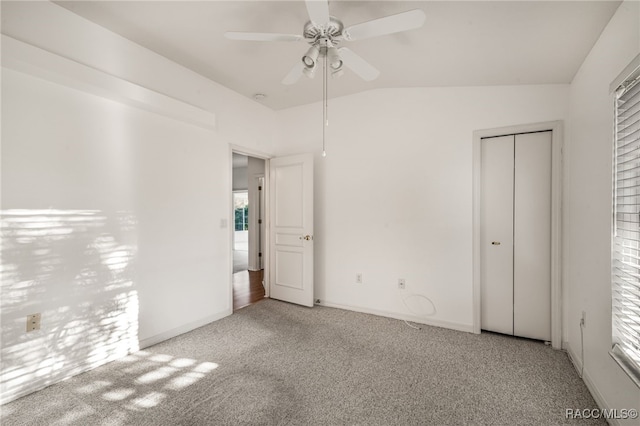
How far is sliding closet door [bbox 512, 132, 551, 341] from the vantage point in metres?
2.80

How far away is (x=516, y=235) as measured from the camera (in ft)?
9.58

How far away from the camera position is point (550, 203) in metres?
2.77

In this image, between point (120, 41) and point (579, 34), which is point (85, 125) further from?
point (579, 34)

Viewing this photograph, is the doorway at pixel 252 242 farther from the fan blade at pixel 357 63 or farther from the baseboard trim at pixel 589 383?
the baseboard trim at pixel 589 383

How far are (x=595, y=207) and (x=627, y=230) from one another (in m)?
0.49

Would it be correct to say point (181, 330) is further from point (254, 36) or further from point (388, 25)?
point (388, 25)

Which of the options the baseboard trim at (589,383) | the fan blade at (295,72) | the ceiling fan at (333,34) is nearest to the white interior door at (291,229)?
the fan blade at (295,72)

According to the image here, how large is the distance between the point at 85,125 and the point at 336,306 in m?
3.24

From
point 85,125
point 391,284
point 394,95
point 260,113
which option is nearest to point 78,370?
point 85,125

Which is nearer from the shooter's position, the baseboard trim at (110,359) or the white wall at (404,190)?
the baseboard trim at (110,359)

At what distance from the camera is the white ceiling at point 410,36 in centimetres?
189

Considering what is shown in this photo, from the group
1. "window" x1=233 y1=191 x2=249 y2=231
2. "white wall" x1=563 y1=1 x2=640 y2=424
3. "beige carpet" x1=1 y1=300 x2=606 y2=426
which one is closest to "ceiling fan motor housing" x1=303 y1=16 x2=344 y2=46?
"white wall" x1=563 y1=1 x2=640 y2=424

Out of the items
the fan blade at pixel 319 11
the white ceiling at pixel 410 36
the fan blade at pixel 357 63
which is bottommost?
the fan blade at pixel 357 63

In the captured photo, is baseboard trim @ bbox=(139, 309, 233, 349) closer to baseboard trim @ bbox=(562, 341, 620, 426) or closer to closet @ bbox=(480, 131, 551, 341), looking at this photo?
closet @ bbox=(480, 131, 551, 341)
